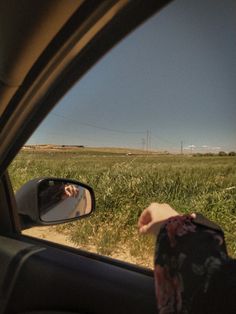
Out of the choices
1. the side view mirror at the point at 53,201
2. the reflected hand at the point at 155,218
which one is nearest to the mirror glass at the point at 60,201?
the side view mirror at the point at 53,201

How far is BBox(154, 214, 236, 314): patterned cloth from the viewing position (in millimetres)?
1027

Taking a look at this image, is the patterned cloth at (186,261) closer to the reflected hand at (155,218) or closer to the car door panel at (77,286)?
the reflected hand at (155,218)

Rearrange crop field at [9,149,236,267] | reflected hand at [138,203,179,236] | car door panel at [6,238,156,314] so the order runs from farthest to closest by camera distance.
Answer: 1. car door panel at [6,238,156,314]
2. crop field at [9,149,236,267]
3. reflected hand at [138,203,179,236]

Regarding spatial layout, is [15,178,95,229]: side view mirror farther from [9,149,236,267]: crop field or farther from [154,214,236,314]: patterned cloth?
[154,214,236,314]: patterned cloth

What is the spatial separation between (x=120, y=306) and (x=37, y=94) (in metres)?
0.74

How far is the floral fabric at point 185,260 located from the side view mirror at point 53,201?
1.06 meters

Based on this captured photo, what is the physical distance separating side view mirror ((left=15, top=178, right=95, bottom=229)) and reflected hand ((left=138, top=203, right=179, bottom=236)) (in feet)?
3.07

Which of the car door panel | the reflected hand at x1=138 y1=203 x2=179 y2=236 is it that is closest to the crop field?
the car door panel

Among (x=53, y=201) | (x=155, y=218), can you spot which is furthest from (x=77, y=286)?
(x=155, y=218)

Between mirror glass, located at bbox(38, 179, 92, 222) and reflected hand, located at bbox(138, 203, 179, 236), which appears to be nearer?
reflected hand, located at bbox(138, 203, 179, 236)

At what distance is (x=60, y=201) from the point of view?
2.19 meters

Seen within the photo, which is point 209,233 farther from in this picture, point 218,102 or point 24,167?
point 24,167

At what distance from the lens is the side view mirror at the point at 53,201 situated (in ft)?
6.87

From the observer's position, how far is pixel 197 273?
3.37ft
